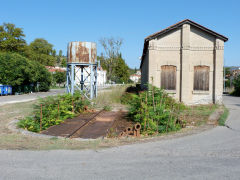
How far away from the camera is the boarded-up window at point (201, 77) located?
1590 centimetres

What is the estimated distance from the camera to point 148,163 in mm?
4902

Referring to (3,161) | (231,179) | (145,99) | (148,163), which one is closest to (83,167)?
(148,163)

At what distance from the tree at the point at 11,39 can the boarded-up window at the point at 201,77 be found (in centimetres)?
4591

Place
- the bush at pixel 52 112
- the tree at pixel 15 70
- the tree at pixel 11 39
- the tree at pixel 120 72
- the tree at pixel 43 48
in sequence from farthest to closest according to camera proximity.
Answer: the tree at pixel 43 48, the tree at pixel 120 72, the tree at pixel 11 39, the tree at pixel 15 70, the bush at pixel 52 112

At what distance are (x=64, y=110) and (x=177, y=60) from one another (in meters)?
8.52

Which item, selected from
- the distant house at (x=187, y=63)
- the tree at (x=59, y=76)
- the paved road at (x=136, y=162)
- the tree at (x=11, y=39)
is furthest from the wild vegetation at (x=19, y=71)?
the paved road at (x=136, y=162)

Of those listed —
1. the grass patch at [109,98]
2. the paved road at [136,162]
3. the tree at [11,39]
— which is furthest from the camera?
the tree at [11,39]

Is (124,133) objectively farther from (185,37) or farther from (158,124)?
(185,37)

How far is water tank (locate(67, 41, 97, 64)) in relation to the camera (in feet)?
51.7

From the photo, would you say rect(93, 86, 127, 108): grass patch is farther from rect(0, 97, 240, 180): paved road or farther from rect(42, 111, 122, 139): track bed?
rect(0, 97, 240, 180): paved road

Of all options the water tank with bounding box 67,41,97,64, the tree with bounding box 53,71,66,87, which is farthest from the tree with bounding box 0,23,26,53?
the water tank with bounding box 67,41,97,64

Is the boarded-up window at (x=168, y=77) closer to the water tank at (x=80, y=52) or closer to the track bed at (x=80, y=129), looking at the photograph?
the water tank at (x=80, y=52)

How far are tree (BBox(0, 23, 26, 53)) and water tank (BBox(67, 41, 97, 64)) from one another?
135ft

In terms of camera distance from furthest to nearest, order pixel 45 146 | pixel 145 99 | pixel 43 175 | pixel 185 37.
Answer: pixel 185 37 < pixel 145 99 < pixel 45 146 < pixel 43 175
